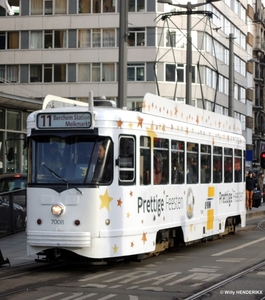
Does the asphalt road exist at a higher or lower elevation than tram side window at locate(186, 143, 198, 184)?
lower

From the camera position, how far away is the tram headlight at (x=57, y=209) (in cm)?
1367

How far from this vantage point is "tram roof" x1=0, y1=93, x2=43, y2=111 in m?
35.2

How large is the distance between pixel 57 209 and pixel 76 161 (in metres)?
0.85

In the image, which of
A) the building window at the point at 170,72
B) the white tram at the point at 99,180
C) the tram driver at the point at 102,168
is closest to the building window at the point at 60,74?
the building window at the point at 170,72

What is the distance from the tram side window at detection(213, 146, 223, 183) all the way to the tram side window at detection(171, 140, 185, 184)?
8.74 ft

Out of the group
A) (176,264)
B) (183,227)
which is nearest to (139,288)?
(176,264)

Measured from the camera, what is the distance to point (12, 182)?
23.9 metres

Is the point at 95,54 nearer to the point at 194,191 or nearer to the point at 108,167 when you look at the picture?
the point at 194,191

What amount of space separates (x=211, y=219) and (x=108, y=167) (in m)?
5.76

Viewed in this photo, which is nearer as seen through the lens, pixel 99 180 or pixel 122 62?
pixel 99 180

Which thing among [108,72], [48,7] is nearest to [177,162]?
[108,72]

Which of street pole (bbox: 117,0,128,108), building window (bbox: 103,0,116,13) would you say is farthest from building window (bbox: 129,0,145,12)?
street pole (bbox: 117,0,128,108)

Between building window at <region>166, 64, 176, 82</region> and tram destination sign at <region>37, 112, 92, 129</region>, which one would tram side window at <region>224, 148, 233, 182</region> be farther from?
building window at <region>166, 64, 176, 82</region>

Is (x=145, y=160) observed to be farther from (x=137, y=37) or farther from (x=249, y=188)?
(x=137, y=37)
